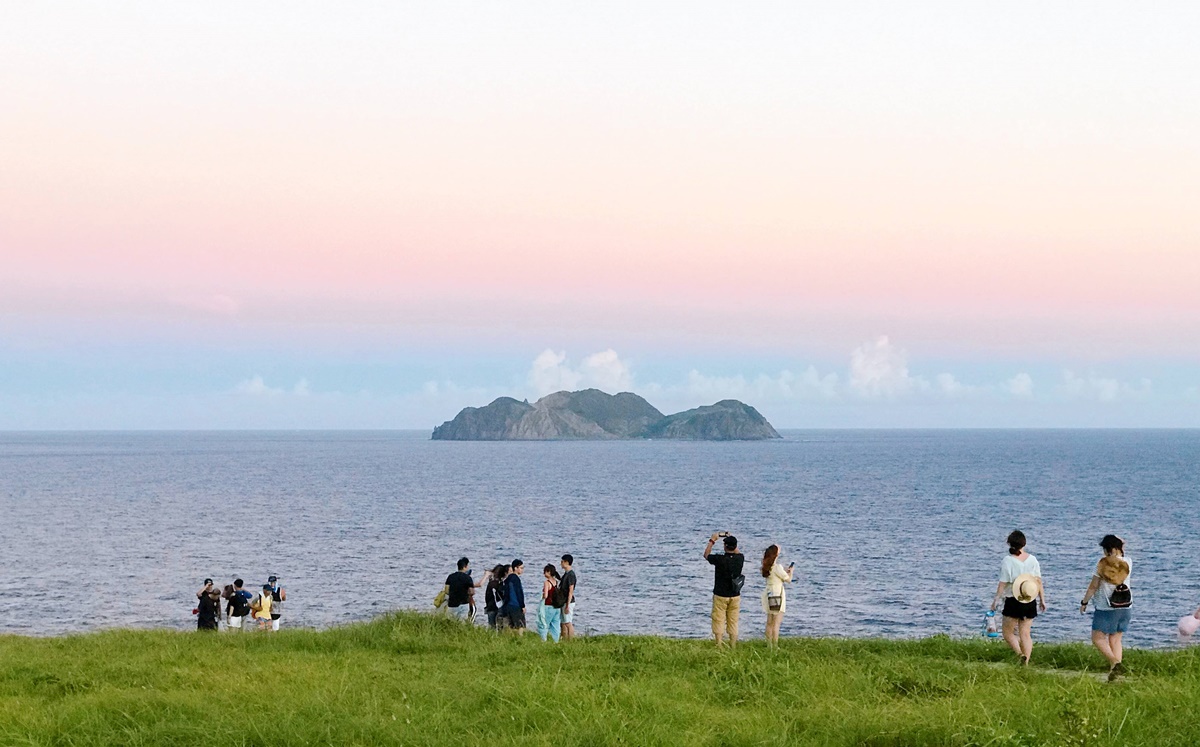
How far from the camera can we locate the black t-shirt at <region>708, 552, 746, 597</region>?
707 inches

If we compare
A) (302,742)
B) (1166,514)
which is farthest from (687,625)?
(1166,514)

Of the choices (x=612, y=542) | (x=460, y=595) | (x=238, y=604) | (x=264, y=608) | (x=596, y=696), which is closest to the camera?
(x=596, y=696)

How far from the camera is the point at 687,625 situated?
42250mm

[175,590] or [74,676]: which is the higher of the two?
[74,676]

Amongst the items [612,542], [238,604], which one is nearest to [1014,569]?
[238,604]

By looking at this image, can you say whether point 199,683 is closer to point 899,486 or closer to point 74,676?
point 74,676

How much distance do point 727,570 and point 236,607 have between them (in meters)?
15.3

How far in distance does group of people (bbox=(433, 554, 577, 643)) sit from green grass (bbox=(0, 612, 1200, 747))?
2.53 metres

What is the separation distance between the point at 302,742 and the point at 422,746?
1376 millimetres

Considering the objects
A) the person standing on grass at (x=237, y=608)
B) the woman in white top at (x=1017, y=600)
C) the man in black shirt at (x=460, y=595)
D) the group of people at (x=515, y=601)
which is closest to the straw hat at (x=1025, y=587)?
the woman in white top at (x=1017, y=600)

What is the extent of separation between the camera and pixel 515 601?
2208cm

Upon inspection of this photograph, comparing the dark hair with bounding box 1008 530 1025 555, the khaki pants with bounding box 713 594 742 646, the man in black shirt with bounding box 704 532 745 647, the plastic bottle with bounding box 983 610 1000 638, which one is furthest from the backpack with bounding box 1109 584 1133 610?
the khaki pants with bounding box 713 594 742 646

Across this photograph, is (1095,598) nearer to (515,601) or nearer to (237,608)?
(515,601)

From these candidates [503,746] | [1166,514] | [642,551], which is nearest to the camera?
[503,746]
